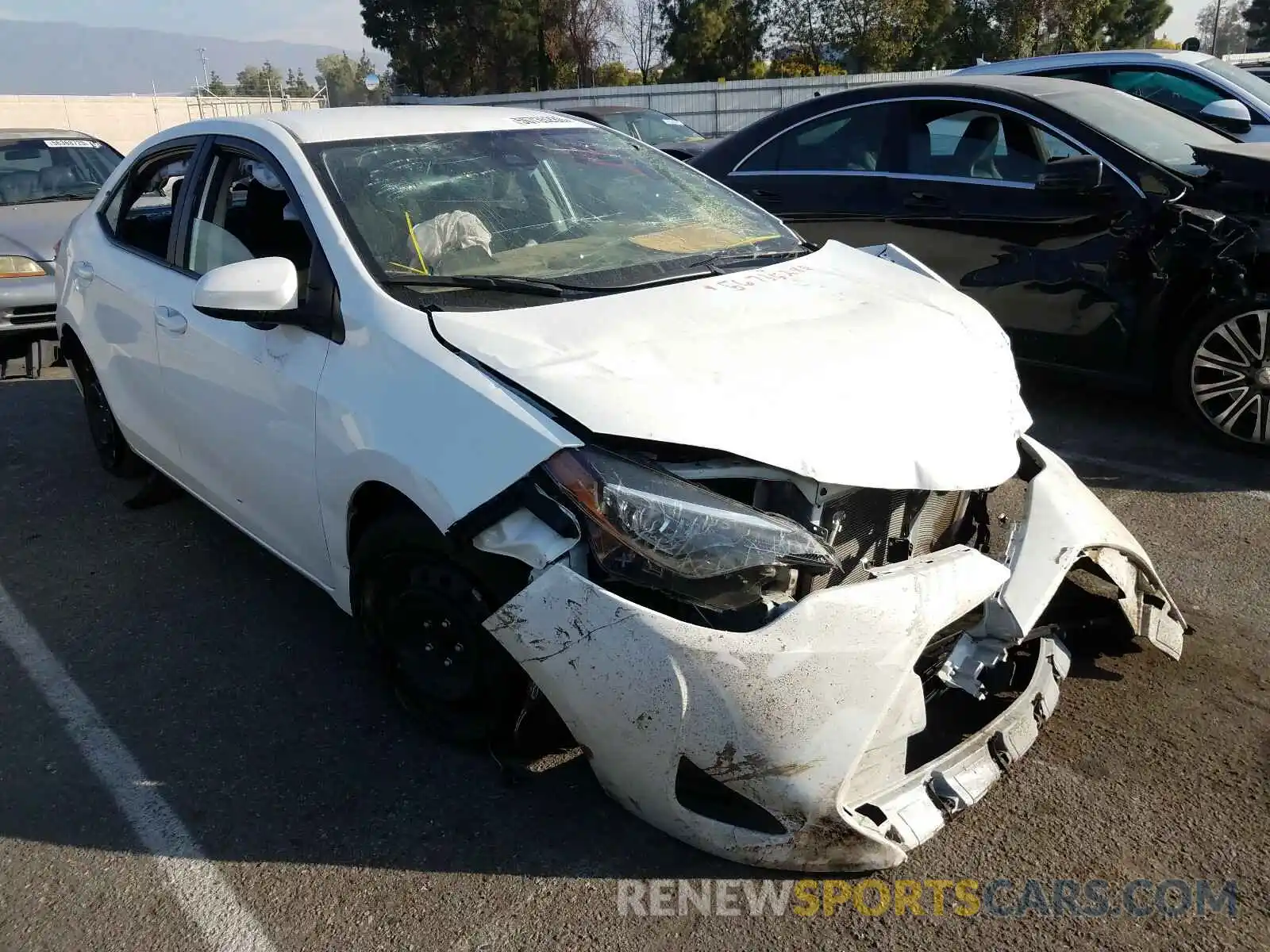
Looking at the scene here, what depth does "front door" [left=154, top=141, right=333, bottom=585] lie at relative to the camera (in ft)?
9.99

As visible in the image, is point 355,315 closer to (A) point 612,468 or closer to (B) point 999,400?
(A) point 612,468

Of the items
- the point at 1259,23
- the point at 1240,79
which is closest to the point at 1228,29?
the point at 1259,23

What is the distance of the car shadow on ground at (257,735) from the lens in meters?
2.61

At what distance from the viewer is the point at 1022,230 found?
521cm

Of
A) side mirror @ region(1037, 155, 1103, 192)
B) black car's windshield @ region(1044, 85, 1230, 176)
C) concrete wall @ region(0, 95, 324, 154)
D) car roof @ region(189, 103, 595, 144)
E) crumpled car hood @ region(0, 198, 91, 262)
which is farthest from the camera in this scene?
concrete wall @ region(0, 95, 324, 154)

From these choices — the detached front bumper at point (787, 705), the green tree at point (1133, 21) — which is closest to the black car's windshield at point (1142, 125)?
the detached front bumper at point (787, 705)

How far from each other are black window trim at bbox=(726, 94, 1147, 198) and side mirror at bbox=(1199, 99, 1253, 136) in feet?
6.36

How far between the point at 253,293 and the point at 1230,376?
416 centimetres

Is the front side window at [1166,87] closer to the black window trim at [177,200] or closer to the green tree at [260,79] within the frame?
the black window trim at [177,200]

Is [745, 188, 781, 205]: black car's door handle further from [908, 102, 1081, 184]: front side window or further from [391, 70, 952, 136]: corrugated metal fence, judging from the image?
[391, 70, 952, 136]: corrugated metal fence

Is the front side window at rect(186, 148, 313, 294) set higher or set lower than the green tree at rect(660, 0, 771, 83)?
lower

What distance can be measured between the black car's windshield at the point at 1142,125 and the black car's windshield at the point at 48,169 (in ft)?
23.7

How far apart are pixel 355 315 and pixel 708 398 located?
106 cm

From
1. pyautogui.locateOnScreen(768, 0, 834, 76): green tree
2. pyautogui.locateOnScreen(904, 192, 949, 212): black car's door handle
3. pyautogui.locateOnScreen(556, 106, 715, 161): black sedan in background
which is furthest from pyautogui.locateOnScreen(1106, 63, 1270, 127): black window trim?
pyautogui.locateOnScreen(768, 0, 834, 76): green tree
